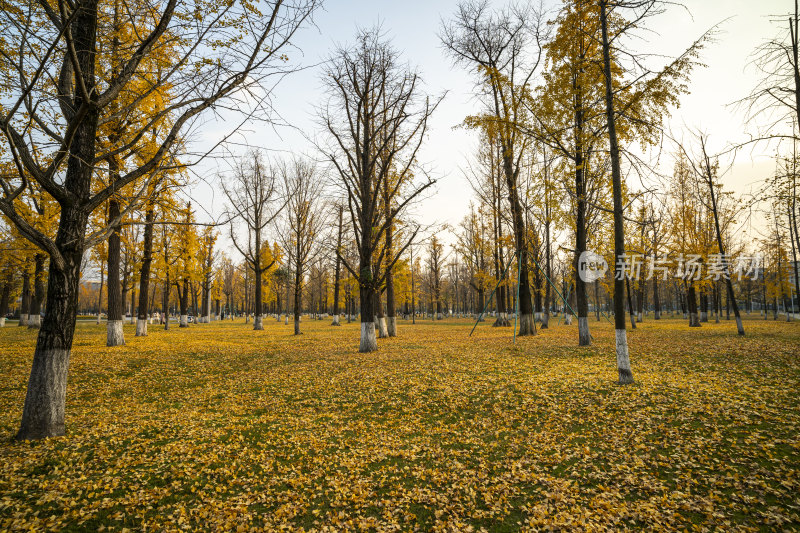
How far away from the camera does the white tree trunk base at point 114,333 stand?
1433 centimetres

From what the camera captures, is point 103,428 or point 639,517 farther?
point 103,428

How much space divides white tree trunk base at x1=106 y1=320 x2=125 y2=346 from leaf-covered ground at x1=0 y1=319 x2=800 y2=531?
502 cm

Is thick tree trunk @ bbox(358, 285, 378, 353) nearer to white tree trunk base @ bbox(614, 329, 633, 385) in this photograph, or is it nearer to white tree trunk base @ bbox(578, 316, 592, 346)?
white tree trunk base @ bbox(578, 316, 592, 346)

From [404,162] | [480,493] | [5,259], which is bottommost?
[480,493]

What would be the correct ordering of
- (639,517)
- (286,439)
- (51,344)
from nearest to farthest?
(639,517) → (51,344) → (286,439)

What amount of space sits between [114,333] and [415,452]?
48.7 ft

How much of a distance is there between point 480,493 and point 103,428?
612 cm

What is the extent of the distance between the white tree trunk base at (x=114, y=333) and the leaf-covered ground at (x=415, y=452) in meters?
5.02

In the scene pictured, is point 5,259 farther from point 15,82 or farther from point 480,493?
point 480,493

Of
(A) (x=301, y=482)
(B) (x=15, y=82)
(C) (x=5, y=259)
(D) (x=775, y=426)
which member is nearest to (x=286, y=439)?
(A) (x=301, y=482)

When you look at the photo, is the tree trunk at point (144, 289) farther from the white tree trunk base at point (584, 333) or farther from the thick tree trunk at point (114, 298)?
the white tree trunk base at point (584, 333)

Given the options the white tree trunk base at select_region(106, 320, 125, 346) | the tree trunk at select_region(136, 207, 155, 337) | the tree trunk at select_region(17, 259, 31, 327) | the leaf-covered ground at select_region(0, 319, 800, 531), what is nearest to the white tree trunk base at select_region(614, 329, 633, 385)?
the leaf-covered ground at select_region(0, 319, 800, 531)

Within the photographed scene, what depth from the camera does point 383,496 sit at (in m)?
4.29

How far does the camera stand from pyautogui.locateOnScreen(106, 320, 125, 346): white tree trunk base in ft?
47.0
